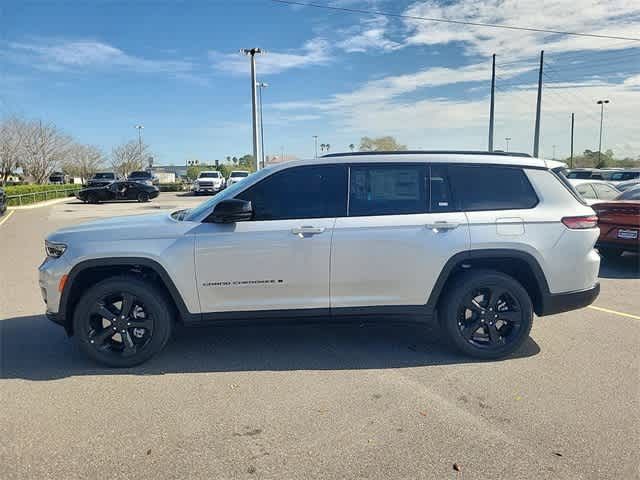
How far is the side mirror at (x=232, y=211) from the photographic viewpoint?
3943 millimetres

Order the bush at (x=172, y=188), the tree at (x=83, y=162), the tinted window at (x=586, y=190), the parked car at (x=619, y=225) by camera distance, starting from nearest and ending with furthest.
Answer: the parked car at (x=619, y=225)
the tinted window at (x=586, y=190)
the bush at (x=172, y=188)
the tree at (x=83, y=162)

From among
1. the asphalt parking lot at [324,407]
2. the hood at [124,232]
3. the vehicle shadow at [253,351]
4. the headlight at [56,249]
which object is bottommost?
the asphalt parking lot at [324,407]

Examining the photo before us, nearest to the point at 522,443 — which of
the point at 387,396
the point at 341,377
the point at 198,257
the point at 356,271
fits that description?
the point at 387,396

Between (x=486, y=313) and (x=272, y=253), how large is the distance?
1.98m

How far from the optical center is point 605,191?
36.7 ft

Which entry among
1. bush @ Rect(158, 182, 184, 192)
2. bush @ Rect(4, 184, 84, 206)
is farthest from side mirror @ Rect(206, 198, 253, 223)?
bush @ Rect(158, 182, 184, 192)

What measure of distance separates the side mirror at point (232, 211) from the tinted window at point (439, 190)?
1606 mm

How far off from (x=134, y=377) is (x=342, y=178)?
2.43 m

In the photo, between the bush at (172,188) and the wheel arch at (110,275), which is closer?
the wheel arch at (110,275)

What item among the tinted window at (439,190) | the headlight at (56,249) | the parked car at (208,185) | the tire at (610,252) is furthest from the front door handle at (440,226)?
the parked car at (208,185)

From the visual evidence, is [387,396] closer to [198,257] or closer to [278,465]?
[278,465]

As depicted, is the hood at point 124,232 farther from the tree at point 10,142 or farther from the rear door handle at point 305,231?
Answer: the tree at point 10,142

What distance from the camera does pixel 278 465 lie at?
2.80 metres

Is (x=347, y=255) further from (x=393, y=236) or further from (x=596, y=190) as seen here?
(x=596, y=190)
